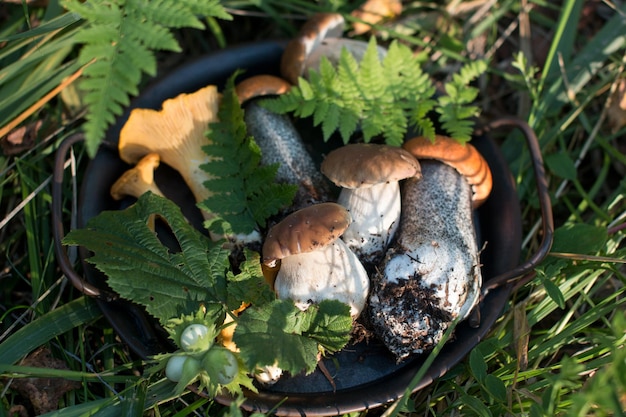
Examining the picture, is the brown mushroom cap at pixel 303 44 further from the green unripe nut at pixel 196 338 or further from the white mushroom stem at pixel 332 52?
the green unripe nut at pixel 196 338

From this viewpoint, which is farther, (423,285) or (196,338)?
(423,285)

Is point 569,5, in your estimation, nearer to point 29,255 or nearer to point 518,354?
point 518,354

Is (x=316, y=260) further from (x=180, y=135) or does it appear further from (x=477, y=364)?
(x=180, y=135)

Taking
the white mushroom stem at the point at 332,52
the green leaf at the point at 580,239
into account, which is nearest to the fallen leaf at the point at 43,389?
the white mushroom stem at the point at 332,52

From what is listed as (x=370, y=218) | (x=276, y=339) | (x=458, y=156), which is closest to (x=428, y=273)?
(x=370, y=218)

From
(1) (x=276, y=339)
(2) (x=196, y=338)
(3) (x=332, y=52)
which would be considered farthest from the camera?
(3) (x=332, y=52)

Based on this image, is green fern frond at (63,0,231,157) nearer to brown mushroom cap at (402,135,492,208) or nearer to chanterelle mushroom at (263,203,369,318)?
chanterelle mushroom at (263,203,369,318)

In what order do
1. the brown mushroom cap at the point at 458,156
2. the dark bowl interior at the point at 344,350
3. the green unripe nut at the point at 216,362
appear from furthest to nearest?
the brown mushroom cap at the point at 458,156 < the dark bowl interior at the point at 344,350 < the green unripe nut at the point at 216,362
